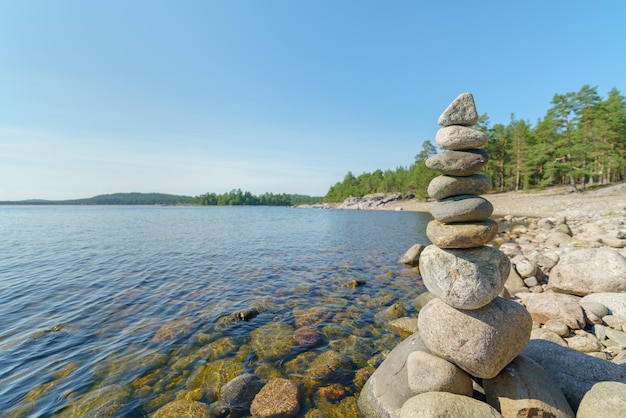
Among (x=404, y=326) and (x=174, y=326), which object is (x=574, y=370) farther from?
(x=174, y=326)

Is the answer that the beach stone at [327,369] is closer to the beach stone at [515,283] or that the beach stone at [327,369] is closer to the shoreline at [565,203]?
the beach stone at [515,283]

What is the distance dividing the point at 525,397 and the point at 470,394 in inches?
35.5

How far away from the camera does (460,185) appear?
588 cm

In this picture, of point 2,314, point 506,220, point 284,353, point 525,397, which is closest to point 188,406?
point 284,353

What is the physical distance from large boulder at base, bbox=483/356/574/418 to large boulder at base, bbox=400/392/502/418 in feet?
1.17

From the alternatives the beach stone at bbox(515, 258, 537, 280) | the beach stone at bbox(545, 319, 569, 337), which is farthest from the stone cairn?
the beach stone at bbox(515, 258, 537, 280)

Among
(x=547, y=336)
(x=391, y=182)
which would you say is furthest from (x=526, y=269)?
(x=391, y=182)

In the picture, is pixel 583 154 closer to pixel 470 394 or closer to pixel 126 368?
pixel 470 394

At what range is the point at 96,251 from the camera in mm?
24406

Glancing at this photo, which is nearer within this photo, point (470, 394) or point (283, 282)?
point (470, 394)

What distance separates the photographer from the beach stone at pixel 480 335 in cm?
489

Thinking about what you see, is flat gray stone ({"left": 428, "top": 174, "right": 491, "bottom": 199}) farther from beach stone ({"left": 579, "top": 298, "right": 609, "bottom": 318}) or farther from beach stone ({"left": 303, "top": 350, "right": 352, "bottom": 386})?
beach stone ({"left": 579, "top": 298, "right": 609, "bottom": 318})

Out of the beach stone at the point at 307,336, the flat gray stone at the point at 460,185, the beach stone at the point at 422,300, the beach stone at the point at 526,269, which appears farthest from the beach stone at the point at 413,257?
the flat gray stone at the point at 460,185

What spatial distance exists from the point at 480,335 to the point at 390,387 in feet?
7.04
